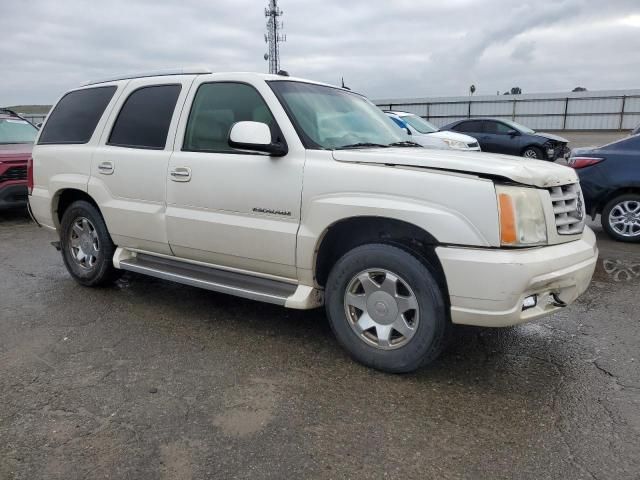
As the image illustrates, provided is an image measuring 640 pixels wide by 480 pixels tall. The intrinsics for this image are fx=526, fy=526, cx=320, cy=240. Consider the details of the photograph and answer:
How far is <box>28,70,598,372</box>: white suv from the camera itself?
2.92 meters

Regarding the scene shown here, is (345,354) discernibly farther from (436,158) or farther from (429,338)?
(436,158)

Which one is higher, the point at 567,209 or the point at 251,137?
the point at 251,137

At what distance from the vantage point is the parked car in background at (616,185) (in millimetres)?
6883

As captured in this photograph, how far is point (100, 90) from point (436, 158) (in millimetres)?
3431

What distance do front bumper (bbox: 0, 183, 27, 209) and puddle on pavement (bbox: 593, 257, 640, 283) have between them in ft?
28.2

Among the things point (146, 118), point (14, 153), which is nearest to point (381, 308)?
point (146, 118)

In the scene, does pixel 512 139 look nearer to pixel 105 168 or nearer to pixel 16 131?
pixel 16 131

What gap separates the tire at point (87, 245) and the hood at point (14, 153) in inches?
178

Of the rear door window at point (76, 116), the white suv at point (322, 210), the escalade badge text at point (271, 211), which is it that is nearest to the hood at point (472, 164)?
the white suv at point (322, 210)

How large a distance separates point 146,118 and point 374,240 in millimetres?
2351

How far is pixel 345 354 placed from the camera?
11.9 feet

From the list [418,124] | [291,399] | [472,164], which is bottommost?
[291,399]

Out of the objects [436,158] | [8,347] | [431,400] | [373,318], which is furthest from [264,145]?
[8,347]

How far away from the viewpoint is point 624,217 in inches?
274
